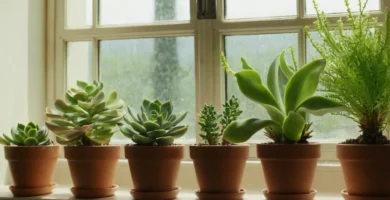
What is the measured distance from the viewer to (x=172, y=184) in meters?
1.24

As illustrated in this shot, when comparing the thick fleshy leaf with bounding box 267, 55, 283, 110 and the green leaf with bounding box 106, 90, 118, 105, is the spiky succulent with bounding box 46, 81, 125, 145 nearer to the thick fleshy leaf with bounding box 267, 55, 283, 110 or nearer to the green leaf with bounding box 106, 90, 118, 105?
the green leaf with bounding box 106, 90, 118, 105

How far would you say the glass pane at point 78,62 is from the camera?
62.2 inches

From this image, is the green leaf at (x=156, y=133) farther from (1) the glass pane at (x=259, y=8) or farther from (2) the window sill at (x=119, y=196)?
(1) the glass pane at (x=259, y=8)

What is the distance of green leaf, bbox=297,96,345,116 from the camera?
1.12 m

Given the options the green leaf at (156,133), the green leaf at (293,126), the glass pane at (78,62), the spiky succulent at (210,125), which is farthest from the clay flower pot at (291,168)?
the glass pane at (78,62)

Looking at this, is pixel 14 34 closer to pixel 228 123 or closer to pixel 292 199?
pixel 228 123

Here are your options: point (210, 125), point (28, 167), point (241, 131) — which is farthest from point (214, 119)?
point (28, 167)

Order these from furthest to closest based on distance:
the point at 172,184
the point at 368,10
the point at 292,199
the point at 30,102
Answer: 1. the point at 30,102
2. the point at 368,10
3. the point at 172,184
4. the point at 292,199

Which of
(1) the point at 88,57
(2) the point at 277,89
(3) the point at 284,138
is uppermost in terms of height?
(1) the point at 88,57

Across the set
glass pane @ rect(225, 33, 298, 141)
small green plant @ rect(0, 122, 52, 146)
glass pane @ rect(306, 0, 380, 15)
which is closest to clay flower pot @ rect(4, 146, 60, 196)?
small green plant @ rect(0, 122, 52, 146)

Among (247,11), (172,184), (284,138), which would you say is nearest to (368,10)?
(247,11)

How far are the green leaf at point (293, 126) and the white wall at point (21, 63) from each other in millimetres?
747

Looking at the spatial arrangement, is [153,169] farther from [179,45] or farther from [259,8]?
[259,8]

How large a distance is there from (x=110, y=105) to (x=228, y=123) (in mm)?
301
